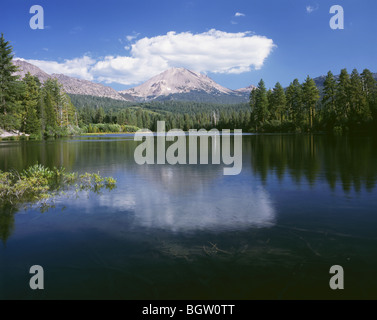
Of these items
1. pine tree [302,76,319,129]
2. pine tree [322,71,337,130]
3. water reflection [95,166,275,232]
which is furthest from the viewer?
pine tree [302,76,319,129]

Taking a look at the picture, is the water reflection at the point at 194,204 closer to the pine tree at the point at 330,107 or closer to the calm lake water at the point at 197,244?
the calm lake water at the point at 197,244

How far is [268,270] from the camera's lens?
22.0 ft

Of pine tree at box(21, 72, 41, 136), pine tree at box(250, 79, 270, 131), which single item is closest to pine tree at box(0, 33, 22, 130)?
pine tree at box(21, 72, 41, 136)

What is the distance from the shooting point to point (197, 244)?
8.22 meters

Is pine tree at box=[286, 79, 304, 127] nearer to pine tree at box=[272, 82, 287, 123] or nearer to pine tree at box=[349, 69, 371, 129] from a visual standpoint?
pine tree at box=[272, 82, 287, 123]

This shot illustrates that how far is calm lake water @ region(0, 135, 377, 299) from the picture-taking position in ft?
20.1

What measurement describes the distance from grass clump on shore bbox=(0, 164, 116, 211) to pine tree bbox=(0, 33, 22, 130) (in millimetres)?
50852

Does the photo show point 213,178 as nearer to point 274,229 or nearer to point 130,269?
point 274,229

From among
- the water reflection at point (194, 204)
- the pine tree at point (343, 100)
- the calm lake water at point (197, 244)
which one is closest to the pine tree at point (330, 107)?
the pine tree at point (343, 100)

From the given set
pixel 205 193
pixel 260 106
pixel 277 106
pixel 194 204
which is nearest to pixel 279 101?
pixel 277 106

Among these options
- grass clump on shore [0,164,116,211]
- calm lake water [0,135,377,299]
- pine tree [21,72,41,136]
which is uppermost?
pine tree [21,72,41,136]

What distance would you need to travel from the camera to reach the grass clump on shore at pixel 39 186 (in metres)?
13.7

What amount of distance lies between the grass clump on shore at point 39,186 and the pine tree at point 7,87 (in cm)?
5085
